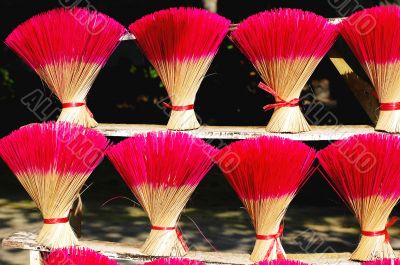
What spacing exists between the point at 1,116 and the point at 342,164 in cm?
807

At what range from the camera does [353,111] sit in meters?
7.16

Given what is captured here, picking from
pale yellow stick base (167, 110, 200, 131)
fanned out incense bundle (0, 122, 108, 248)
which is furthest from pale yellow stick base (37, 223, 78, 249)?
pale yellow stick base (167, 110, 200, 131)

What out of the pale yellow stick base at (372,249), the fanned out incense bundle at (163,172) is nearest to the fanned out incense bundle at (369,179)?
the pale yellow stick base at (372,249)

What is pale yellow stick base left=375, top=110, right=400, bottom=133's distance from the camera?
3.21 metres

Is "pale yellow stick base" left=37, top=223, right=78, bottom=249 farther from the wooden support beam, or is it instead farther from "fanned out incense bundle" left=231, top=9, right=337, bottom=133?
the wooden support beam

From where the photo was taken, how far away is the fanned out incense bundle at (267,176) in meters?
3.05

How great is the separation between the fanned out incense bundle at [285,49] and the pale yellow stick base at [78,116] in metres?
0.72

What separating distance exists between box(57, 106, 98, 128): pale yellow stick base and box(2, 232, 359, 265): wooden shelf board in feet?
1.65

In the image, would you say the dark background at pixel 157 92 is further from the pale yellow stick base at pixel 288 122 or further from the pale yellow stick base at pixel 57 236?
the pale yellow stick base at pixel 57 236

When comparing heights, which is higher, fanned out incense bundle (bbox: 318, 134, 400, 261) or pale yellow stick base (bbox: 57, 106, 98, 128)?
pale yellow stick base (bbox: 57, 106, 98, 128)

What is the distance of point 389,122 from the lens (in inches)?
127

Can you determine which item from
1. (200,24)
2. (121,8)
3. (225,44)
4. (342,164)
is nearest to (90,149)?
(200,24)

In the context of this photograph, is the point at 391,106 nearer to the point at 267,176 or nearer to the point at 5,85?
the point at 267,176

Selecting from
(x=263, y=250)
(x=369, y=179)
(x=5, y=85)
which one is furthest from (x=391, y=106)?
(x=5, y=85)
